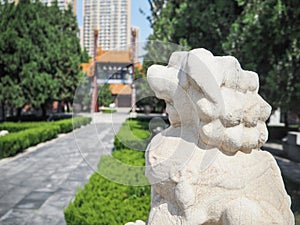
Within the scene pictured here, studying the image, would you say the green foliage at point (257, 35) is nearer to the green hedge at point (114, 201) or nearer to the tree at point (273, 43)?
the tree at point (273, 43)

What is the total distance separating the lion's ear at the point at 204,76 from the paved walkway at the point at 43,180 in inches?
45.1

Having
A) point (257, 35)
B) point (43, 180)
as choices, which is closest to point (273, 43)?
point (257, 35)

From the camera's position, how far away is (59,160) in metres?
9.30

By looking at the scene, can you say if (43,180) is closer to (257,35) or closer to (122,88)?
(122,88)

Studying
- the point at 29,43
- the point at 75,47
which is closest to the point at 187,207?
the point at 29,43

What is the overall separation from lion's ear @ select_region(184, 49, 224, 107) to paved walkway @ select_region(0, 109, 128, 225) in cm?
115

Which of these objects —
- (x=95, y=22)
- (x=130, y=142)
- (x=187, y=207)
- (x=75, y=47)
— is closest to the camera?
(x=187, y=207)

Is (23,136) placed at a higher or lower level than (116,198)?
lower

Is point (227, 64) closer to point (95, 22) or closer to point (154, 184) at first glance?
point (154, 184)

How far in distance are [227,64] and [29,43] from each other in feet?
46.8

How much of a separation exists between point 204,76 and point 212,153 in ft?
1.32

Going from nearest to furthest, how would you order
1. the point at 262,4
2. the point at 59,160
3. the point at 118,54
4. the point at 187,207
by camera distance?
1. the point at 187,207
2. the point at 118,54
3. the point at 262,4
4. the point at 59,160

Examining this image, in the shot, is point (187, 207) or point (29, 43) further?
point (29, 43)

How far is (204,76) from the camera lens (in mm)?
1739
